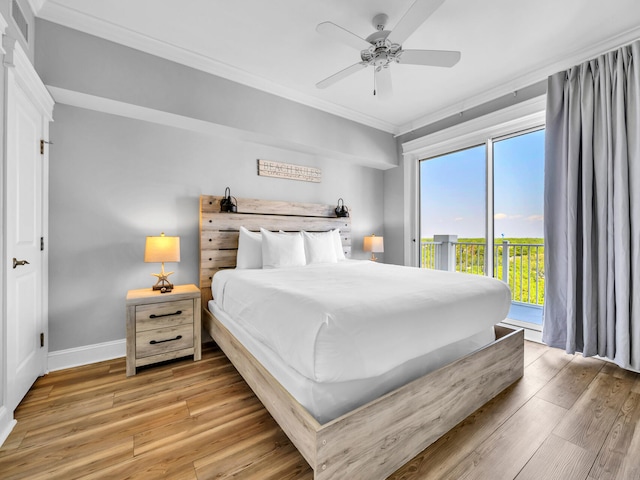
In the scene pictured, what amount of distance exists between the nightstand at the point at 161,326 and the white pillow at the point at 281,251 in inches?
29.4

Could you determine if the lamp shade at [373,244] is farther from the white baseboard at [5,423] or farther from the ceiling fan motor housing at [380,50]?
the white baseboard at [5,423]

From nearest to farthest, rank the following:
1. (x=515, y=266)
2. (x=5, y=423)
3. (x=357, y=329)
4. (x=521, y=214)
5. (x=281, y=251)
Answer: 1. (x=357, y=329)
2. (x=5, y=423)
3. (x=281, y=251)
4. (x=521, y=214)
5. (x=515, y=266)

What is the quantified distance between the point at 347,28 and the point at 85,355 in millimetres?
3527

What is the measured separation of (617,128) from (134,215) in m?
4.22

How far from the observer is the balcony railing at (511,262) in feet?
11.5

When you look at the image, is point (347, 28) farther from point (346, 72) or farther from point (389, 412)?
point (389, 412)

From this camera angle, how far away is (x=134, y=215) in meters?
2.65

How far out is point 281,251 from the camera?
2.90 meters

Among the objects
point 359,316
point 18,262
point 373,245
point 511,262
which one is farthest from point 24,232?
point 511,262

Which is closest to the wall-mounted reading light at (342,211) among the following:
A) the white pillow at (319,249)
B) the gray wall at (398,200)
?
the white pillow at (319,249)

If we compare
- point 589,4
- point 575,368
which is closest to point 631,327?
point 575,368

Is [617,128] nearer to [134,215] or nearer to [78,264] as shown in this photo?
[134,215]

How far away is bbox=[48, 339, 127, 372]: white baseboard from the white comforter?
132cm

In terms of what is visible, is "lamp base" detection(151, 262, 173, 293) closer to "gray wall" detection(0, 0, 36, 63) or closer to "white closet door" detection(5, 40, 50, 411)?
"white closet door" detection(5, 40, 50, 411)
